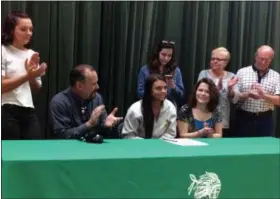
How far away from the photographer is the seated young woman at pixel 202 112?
3021mm

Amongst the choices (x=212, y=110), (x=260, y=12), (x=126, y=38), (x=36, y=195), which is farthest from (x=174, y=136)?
(x=260, y=12)

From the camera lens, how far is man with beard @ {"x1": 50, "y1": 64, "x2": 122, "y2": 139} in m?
2.61

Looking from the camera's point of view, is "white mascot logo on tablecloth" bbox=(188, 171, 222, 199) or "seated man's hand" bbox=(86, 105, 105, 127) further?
"seated man's hand" bbox=(86, 105, 105, 127)

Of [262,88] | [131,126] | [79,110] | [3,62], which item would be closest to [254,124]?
[262,88]

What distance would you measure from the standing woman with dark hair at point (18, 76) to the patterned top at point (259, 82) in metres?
1.54

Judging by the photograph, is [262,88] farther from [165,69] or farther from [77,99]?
[77,99]

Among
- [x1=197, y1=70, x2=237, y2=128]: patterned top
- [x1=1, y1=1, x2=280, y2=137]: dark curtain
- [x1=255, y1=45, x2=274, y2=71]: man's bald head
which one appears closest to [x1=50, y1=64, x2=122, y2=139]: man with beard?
[x1=1, y1=1, x2=280, y2=137]: dark curtain

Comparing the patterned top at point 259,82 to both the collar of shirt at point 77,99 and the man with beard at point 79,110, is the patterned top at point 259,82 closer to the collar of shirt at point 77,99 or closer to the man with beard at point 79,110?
the man with beard at point 79,110

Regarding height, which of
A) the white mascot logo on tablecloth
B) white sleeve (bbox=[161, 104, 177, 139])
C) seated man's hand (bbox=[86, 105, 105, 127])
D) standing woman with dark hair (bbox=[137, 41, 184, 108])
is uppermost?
standing woman with dark hair (bbox=[137, 41, 184, 108])

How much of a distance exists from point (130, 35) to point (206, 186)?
5.75 ft

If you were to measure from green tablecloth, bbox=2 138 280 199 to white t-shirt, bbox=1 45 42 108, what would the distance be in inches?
16.0

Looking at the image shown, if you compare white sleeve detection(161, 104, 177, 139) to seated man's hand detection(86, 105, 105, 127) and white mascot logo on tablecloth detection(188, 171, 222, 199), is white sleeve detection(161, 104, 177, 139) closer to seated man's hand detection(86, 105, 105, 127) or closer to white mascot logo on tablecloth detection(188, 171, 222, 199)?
seated man's hand detection(86, 105, 105, 127)

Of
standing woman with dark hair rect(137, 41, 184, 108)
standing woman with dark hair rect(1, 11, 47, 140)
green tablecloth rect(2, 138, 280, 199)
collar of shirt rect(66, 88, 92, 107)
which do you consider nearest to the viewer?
green tablecloth rect(2, 138, 280, 199)

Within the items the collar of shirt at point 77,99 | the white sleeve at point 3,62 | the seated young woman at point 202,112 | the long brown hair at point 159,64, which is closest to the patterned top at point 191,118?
the seated young woman at point 202,112
